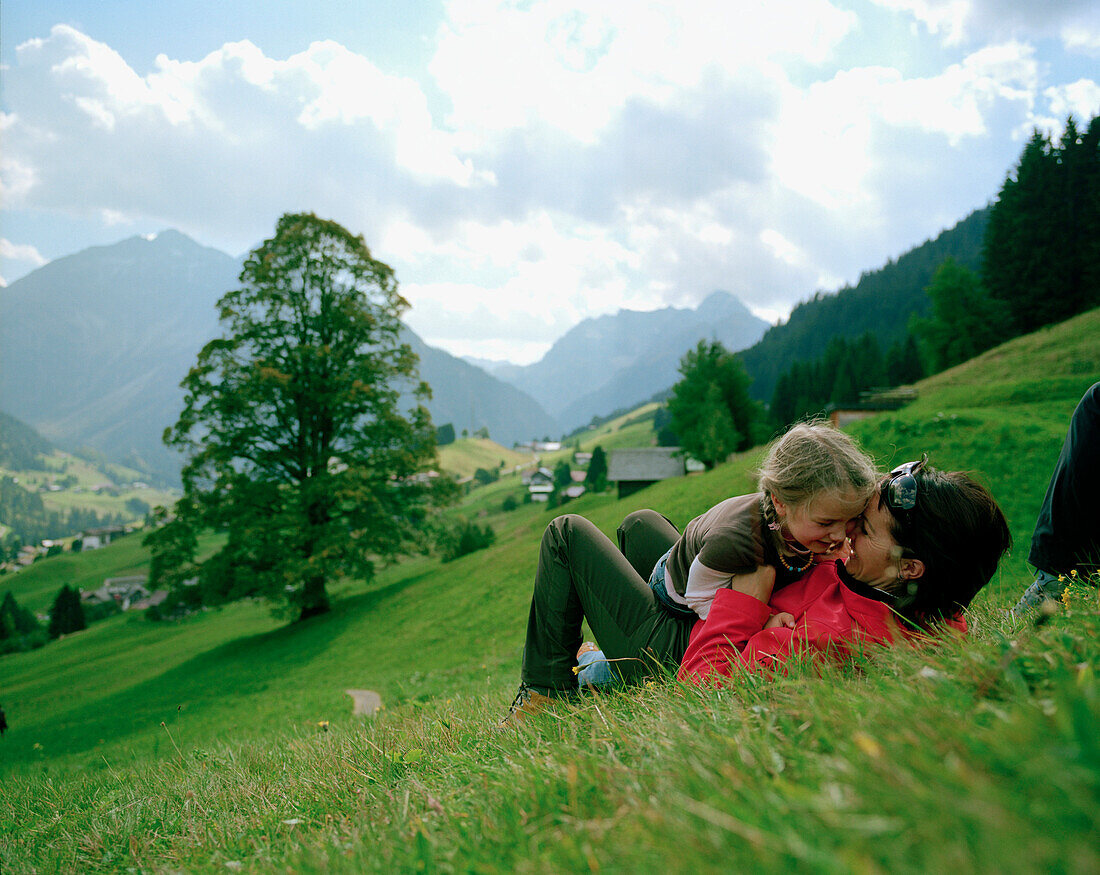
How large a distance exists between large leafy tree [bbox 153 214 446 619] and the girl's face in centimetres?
1867

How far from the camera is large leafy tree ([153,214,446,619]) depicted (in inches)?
787

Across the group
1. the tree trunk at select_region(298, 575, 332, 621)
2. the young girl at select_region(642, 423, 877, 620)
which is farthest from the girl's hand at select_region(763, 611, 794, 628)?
the tree trunk at select_region(298, 575, 332, 621)

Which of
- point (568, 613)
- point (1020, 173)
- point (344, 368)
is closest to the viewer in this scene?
point (568, 613)

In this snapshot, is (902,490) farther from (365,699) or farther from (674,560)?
(365,699)

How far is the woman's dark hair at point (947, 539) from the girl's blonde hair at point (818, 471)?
19 centimetres

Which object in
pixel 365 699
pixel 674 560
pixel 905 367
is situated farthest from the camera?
pixel 905 367

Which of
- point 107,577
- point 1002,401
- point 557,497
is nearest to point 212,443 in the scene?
point 1002,401

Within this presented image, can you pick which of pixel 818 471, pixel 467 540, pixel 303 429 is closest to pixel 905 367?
pixel 467 540

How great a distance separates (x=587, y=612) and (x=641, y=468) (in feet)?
132

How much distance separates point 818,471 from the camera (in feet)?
10.5

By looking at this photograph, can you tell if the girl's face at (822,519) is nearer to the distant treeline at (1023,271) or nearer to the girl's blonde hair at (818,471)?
the girl's blonde hair at (818,471)

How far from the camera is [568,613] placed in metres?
4.01

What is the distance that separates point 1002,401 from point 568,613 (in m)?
24.1

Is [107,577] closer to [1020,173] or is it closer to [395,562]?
[395,562]
